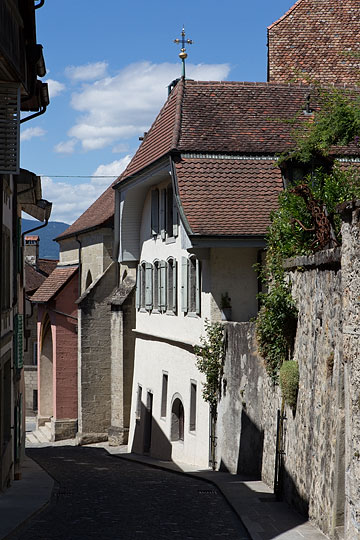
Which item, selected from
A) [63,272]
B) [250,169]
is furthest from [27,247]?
[250,169]

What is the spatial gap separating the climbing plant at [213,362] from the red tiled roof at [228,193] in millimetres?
2279

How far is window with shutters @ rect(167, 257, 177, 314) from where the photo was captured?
25.7m

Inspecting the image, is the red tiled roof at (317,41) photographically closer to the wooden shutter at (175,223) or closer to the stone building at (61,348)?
the wooden shutter at (175,223)

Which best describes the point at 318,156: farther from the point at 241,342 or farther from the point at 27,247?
the point at 27,247

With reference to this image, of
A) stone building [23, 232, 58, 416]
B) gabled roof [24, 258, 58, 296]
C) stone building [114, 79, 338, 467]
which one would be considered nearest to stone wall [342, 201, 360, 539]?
stone building [114, 79, 338, 467]

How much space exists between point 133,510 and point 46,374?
2878 cm

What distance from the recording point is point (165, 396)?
90.2 ft

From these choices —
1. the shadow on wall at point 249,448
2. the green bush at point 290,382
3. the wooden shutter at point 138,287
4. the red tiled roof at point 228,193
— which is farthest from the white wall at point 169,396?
the green bush at point 290,382

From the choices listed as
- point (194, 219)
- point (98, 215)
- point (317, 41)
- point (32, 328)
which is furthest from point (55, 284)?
point (32, 328)

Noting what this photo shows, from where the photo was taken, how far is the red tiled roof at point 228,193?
21.8 metres

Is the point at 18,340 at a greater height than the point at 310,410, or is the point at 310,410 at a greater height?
the point at 18,340

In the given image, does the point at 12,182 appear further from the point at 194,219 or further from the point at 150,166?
the point at 150,166

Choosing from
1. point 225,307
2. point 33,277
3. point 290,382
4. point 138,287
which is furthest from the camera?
point 33,277

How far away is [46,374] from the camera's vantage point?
4228 centimetres
